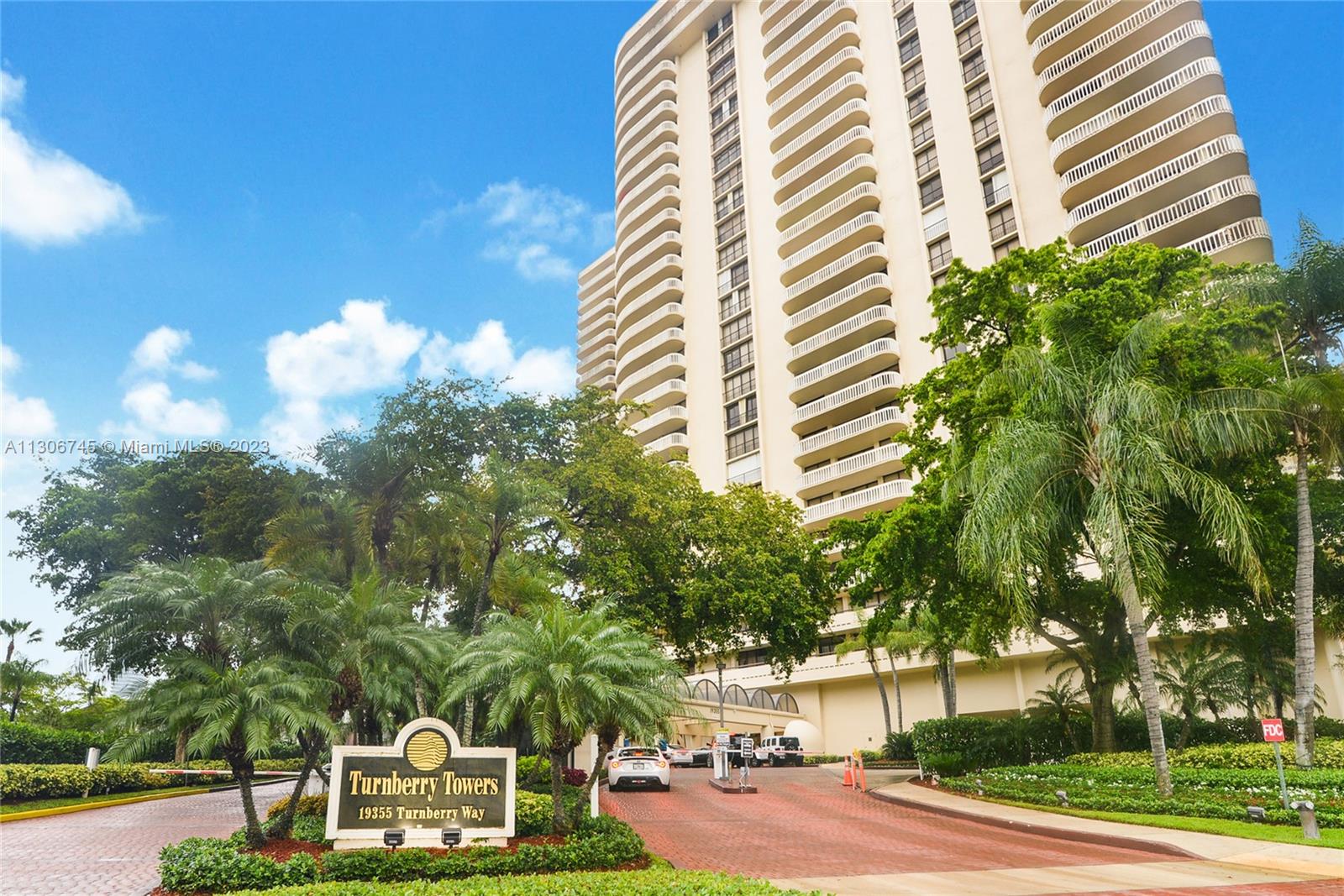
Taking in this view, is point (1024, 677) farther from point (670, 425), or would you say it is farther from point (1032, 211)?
point (670, 425)

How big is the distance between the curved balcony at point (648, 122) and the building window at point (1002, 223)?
35.9 metres

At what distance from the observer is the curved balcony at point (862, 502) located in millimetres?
45344

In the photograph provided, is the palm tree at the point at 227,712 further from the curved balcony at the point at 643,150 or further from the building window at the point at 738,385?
the curved balcony at the point at 643,150

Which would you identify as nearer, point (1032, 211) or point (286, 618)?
point (286, 618)

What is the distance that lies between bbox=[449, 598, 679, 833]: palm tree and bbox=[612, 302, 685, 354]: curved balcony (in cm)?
5389

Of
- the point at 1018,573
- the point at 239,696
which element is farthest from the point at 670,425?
the point at 239,696

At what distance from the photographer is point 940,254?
5003 cm

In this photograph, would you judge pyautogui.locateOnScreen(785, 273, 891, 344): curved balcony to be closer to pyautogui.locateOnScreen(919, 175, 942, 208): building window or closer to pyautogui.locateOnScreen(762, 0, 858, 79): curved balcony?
pyautogui.locateOnScreen(919, 175, 942, 208): building window

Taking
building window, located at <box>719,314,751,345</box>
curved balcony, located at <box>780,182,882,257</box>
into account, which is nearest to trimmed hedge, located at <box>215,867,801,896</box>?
curved balcony, located at <box>780,182,882,257</box>

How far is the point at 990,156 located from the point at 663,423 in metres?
29.4

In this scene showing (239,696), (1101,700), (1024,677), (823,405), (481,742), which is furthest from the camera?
(823,405)

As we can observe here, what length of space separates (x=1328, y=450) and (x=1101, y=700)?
34.6ft

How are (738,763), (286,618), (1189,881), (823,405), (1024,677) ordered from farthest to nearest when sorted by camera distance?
(823,405)
(1024,677)
(738,763)
(286,618)
(1189,881)

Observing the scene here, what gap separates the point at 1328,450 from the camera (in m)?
17.6
